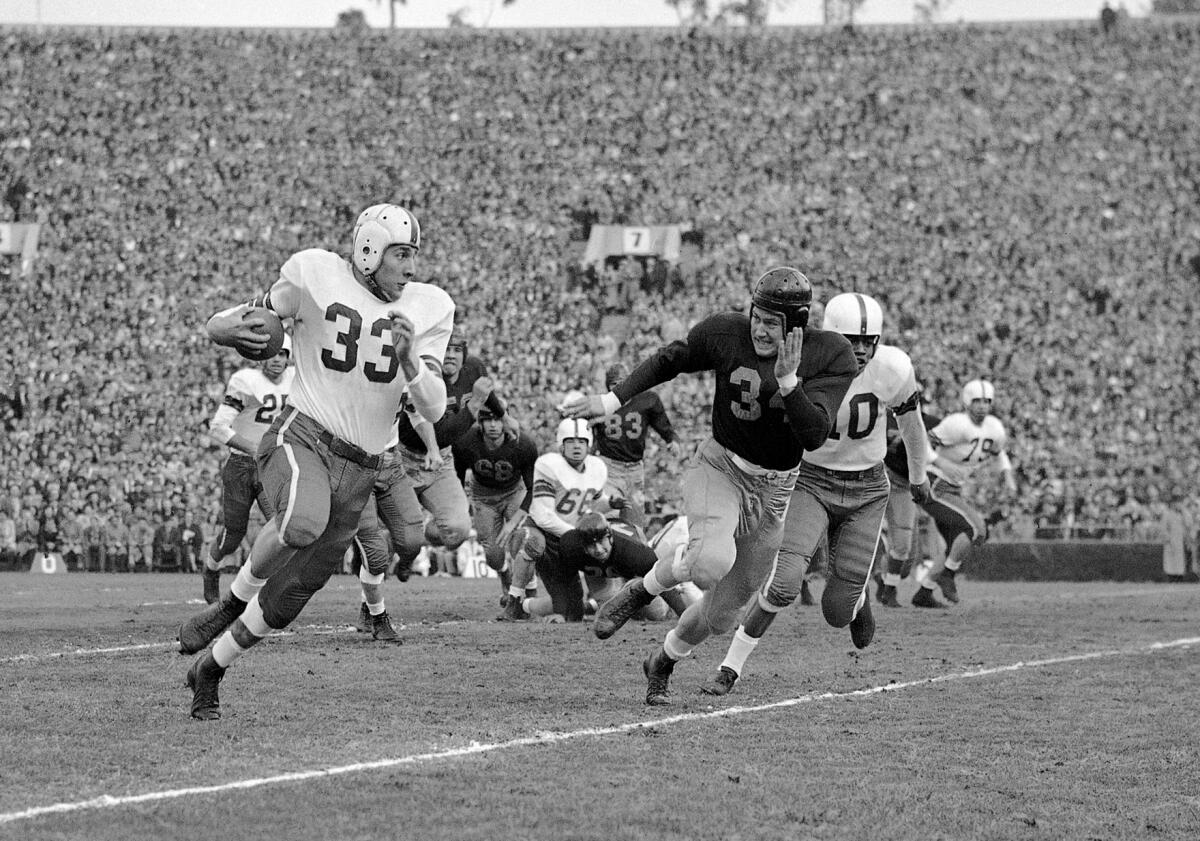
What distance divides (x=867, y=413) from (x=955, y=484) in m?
6.54

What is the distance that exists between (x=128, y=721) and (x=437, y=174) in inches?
1110

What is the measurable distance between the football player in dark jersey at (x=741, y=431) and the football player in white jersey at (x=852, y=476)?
0.68m

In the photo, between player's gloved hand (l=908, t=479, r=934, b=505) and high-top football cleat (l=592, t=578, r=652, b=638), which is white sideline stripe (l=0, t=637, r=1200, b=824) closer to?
high-top football cleat (l=592, t=578, r=652, b=638)

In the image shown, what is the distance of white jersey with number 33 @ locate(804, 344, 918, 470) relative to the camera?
9156 millimetres

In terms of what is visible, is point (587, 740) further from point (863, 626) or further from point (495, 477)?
point (495, 477)

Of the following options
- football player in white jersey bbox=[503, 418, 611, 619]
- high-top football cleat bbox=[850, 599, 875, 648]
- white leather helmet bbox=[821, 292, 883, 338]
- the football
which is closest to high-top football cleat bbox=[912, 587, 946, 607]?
football player in white jersey bbox=[503, 418, 611, 619]

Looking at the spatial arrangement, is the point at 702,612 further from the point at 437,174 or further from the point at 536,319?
the point at 437,174

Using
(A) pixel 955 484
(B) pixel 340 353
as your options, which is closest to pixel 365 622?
(B) pixel 340 353

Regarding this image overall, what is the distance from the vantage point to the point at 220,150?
35.1 m

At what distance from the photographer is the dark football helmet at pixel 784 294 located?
7.61 metres

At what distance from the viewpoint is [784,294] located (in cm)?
760

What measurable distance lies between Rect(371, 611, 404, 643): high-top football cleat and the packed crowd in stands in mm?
15544

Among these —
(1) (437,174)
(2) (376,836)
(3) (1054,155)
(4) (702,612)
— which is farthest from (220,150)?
(2) (376,836)

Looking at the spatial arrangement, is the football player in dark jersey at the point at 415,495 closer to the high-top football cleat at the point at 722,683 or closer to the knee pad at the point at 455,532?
the knee pad at the point at 455,532
